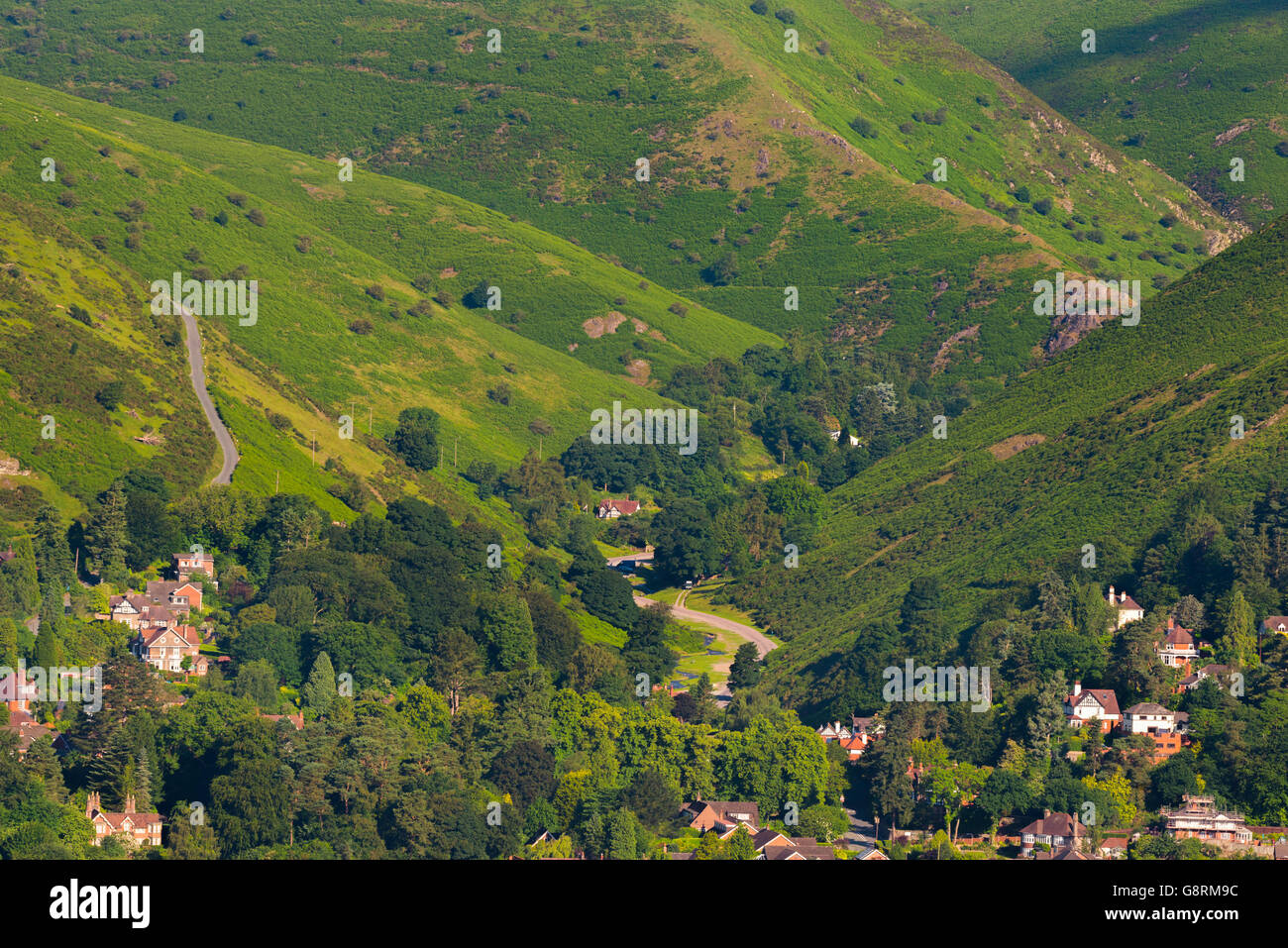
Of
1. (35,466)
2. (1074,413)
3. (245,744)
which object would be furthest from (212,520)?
(1074,413)

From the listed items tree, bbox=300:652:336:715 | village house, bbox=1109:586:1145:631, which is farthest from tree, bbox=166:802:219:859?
village house, bbox=1109:586:1145:631

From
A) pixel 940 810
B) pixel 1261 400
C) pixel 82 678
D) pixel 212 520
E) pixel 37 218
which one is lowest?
pixel 940 810

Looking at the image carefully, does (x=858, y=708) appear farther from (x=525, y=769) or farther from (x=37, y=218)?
(x=37, y=218)

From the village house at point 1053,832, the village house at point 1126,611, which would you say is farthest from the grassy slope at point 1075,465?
the village house at point 1053,832

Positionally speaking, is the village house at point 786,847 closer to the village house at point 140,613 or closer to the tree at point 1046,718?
the tree at point 1046,718

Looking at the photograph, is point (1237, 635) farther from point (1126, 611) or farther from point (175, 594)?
point (175, 594)

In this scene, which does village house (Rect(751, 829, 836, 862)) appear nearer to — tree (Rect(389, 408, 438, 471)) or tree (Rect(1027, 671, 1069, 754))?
tree (Rect(1027, 671, 1069, 754))
